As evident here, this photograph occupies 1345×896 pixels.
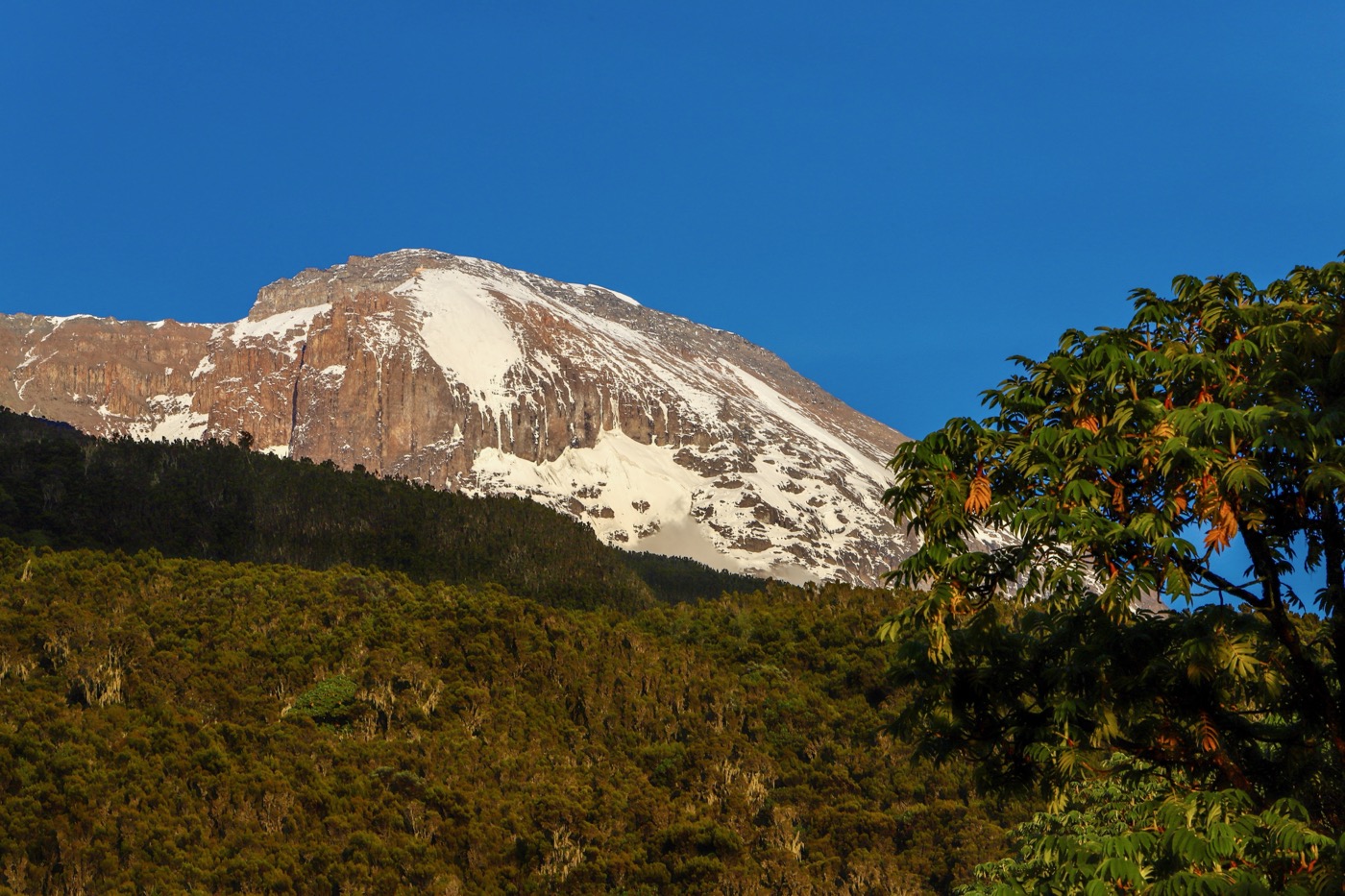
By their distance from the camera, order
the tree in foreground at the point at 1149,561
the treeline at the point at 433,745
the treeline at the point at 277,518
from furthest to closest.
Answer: the treeline at the point at 277,518, the treeline at the point at 433,745, the tree in foreground at the point at 1149,561

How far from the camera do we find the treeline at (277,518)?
117 metres

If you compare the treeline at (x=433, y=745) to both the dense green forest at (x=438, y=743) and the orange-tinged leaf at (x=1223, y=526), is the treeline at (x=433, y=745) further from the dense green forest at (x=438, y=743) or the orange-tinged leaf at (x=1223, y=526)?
the orange-tinged leaf at (x=1223, y=526)

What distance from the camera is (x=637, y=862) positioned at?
4669 cm

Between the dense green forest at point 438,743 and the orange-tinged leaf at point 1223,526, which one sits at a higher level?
the orange-tinged leaf at point 1223,526

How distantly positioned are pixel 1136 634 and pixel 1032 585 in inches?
55.7

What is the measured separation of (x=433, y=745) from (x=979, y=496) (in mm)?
47181

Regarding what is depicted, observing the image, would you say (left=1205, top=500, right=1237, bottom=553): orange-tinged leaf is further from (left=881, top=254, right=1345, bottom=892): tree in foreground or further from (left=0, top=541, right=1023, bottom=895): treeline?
(left=0, top=541, right=1023, bottom=895): treeline

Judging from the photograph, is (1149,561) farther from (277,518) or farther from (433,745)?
(277,518)

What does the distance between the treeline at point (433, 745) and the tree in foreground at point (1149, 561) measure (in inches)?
1234

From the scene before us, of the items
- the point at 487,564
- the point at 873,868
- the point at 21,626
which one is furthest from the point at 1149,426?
the point at 487,564

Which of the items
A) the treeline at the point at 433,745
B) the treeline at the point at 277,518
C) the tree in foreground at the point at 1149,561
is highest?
the treeline at the point at 277,518

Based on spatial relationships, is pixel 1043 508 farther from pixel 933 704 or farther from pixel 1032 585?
pixel 933 704

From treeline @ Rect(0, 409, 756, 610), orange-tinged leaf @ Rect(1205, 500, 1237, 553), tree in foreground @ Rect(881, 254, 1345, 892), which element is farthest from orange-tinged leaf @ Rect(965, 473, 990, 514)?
treeline @ Rect(0, 409, 756, 610)

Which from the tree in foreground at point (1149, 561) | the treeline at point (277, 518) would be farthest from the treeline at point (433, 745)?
the treeline at point (277, 518)
